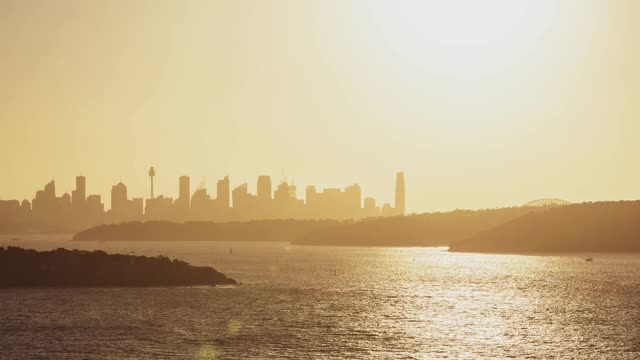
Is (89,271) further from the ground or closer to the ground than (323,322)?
further from the ground

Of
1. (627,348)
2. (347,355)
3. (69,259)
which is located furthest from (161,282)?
(627,348)

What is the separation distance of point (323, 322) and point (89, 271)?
55.4 metres

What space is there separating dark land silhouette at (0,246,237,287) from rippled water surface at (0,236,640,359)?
26.3 feet

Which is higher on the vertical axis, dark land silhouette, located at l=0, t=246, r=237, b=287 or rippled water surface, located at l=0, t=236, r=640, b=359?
dark land silhouette, located at l=0, t=246, r=237, b=287

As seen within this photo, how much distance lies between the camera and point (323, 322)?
9669cm

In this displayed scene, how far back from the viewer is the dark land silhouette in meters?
136

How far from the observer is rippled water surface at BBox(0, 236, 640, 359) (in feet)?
252

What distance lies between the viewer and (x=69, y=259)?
141 metres

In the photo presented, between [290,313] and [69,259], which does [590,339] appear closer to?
[290,313]

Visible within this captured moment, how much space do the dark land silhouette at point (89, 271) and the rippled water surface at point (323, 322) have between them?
8.02 m

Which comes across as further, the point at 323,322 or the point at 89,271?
the point at 89,271

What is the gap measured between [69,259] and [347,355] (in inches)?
3109

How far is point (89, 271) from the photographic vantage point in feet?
453

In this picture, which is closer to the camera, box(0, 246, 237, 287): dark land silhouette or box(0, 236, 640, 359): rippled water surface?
box(0, 236, 640, 359): rippled water surface
